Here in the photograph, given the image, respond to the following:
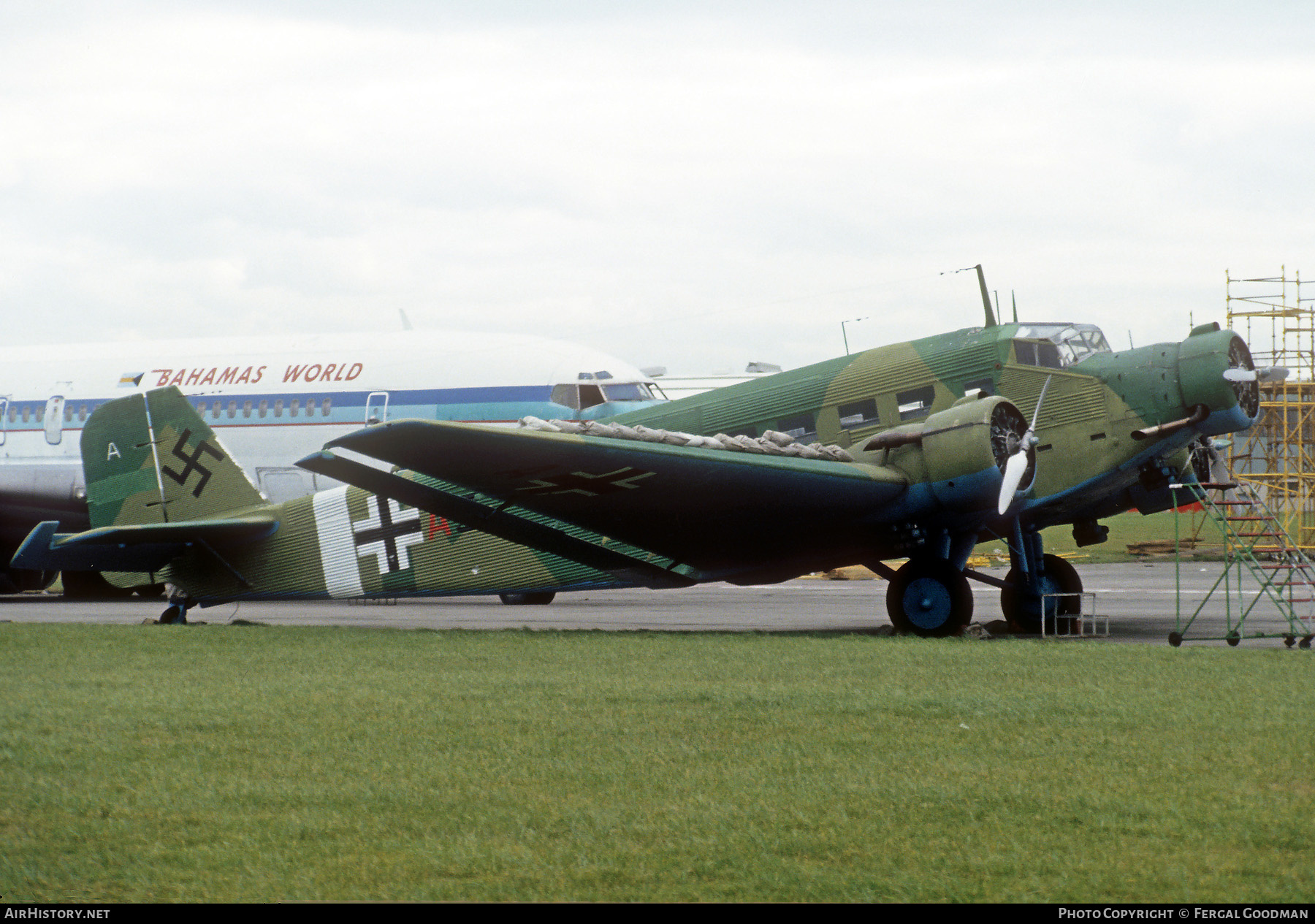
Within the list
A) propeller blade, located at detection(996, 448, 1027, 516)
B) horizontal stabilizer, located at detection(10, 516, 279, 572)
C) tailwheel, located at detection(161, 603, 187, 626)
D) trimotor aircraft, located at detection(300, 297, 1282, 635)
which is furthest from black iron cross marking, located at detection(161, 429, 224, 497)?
propeller blade, located at detection(996, 448, 1027, 516)

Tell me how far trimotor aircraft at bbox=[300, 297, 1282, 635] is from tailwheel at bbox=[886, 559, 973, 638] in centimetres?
3

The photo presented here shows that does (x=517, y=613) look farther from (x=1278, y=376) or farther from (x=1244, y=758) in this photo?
(x=1244, y=758)

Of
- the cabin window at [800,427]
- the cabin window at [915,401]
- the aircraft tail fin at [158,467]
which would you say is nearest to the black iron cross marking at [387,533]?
the aircraft tail fin at [158,467]

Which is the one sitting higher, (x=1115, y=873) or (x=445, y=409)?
(x=445, y=409)

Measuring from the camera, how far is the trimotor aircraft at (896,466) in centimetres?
1534

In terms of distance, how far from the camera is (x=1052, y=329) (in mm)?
17250

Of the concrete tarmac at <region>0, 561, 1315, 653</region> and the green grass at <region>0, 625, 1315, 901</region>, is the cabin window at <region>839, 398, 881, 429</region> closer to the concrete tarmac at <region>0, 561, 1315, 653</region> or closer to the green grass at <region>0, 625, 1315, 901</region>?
the concrete tarmac at <region>0, 561, 1315, 653</region>

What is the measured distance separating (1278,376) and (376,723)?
13524mm

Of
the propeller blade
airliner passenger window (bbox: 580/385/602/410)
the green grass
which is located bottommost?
the green grass

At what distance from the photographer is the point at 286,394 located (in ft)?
93.6

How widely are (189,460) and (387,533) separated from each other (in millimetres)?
3247

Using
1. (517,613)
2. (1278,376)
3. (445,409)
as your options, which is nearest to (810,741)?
(1278,376)

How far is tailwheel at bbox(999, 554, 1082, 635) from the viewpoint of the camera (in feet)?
57.2

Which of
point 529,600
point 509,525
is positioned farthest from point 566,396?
point 509,525
